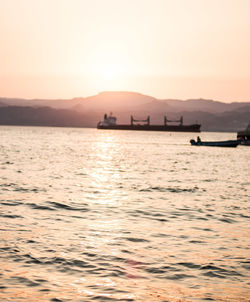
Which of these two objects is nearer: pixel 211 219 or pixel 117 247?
pixel 117 247

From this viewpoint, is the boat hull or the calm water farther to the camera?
the boat hull

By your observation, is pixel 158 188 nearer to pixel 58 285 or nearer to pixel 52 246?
pixel 52 246

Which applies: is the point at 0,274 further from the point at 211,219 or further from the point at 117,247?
the point at 211,219

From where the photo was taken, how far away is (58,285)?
8.94 m

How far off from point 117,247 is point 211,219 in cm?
587

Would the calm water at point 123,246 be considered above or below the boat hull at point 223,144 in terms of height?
below

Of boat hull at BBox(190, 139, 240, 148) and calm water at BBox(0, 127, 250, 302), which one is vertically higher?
boat hull at BBox(190, 139, 240, 148)

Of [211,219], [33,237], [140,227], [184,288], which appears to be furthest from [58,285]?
[211,219]

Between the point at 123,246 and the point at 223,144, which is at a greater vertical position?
the point at 223,144

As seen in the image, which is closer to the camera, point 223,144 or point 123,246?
point 123,246

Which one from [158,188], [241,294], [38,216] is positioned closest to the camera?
[241,294]

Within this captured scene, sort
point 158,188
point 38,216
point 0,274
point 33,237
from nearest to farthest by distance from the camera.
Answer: point 0,274, point 33,237, point 38,216, point 158,188

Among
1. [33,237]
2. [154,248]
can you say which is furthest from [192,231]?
[33,237]

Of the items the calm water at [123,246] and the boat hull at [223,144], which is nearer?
the calm water at [123,246]
